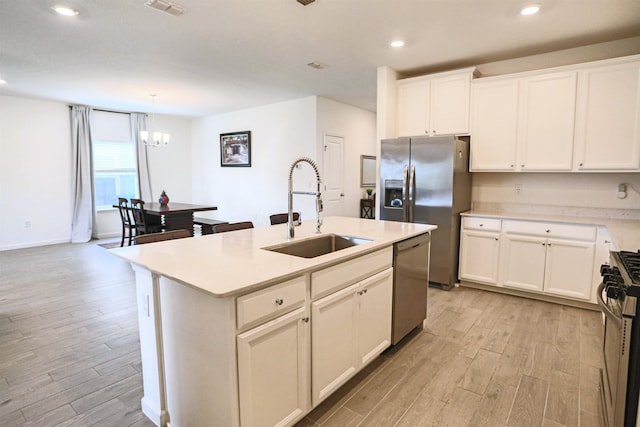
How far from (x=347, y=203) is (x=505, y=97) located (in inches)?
138

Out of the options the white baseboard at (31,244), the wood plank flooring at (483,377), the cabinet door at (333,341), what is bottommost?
the wood plank flooring at (483,377)

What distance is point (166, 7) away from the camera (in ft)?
8.86

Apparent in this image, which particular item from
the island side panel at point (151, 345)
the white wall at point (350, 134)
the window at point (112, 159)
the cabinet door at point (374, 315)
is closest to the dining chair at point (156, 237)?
the island side panel at point (151, 345)

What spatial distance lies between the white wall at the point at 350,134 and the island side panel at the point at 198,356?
472 centimetres

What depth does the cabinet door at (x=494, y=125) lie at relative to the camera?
12.2 ft

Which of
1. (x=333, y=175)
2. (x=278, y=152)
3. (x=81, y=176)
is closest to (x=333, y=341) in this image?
(x=333, y=175)

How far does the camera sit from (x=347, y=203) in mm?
6715

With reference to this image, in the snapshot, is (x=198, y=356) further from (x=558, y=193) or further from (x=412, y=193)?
(x=558, y=193)

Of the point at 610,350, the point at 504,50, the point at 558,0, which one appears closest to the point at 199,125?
the point at 504,50

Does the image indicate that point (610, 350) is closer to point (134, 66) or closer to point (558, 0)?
point (558, 0)

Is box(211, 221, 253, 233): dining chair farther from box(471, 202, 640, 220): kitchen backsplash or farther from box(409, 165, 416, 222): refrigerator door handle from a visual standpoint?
box(471, 202, 640, 220): kitchen backsplash

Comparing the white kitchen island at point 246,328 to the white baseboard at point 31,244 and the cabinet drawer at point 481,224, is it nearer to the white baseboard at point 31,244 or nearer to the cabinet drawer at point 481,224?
the cabinet drawer at point 481,224

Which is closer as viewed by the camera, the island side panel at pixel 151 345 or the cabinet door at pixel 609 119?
the island side panel at pixel 151 345

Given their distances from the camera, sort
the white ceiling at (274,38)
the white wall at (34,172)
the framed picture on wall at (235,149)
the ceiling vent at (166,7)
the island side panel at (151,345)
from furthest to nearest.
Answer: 1. the framed picture on wall at (235,149)
2. the white wall at (34,172)
3. the white ceiling at (274,38)
4. the ceiling vent at (166,7)
5. the island side panel at (151,345)
